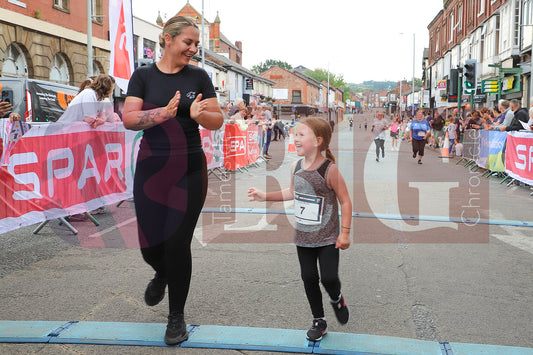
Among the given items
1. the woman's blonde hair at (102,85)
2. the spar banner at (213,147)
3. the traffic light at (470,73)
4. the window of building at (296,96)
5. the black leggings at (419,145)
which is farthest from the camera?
the window of building at (296,96)

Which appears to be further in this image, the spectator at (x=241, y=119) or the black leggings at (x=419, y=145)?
the black leggings at (x=419, y=145)

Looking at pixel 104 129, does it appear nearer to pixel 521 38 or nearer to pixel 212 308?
pixel 212 308

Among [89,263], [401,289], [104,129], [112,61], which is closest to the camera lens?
[401,289]

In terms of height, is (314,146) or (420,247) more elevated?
(314,146)

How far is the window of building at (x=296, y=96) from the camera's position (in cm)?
10156

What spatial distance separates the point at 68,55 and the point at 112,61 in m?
18.0

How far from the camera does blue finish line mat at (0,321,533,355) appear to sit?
325 cm

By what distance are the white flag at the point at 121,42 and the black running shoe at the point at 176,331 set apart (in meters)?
6.43

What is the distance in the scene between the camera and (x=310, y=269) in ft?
11.1

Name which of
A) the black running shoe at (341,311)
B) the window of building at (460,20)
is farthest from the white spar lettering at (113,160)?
the window of building at (460,20)

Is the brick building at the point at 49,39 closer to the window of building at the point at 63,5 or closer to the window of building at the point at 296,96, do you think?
the window of building at the point at 63,5

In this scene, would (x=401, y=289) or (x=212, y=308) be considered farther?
(x=401, y=289)

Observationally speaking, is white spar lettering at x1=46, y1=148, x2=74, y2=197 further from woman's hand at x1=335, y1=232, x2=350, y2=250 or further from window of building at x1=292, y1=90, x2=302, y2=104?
window of building at x1=292, y1=90, x2=302, y2=104

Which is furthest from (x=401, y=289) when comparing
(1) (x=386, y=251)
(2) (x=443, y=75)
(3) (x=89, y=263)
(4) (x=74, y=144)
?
(2) (x=443, y=75)
